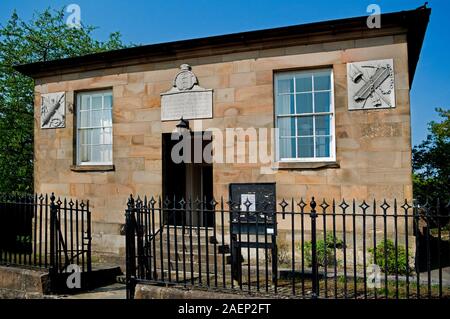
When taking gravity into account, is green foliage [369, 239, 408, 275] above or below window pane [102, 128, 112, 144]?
below

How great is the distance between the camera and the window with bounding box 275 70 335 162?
8.72 meters

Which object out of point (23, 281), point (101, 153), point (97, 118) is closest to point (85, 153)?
point (101, 153)

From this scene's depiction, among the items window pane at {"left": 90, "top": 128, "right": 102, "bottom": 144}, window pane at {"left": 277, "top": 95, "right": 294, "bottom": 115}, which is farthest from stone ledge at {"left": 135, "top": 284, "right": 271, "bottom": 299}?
window pane at {"left": 90, "top": 128, "right": 102, "bottom": 144}

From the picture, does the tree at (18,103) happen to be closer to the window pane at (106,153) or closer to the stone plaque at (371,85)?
the window pane at (106,153)

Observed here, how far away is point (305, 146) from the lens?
8.87 metres

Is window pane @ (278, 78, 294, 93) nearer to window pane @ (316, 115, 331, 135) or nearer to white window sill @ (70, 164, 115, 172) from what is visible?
window pane @ (316, 115, 331, 135)

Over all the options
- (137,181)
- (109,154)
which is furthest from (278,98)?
(109,154)

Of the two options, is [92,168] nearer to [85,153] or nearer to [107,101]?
[85,153]

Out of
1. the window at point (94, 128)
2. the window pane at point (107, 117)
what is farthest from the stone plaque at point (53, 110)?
the window pane at point (107, 117)

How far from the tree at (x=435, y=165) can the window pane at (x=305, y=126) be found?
8123 millimetres

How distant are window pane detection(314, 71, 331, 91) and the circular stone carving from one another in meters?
3.01

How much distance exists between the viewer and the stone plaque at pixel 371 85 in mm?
8070

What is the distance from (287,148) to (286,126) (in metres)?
0.53
